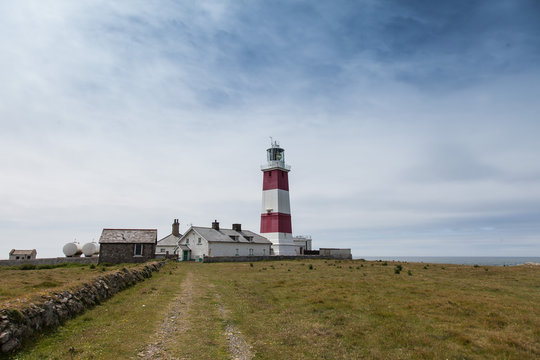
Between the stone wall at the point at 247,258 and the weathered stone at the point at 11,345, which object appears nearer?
the weathered stone at the point at 11,345

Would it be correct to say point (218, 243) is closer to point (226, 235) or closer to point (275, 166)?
point (226, 235)

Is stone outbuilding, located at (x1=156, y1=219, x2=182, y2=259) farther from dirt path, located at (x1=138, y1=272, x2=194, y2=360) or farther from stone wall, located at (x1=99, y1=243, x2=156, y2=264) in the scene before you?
dirt path, located at (x1=138, y1=272, x2=194, y2=360)

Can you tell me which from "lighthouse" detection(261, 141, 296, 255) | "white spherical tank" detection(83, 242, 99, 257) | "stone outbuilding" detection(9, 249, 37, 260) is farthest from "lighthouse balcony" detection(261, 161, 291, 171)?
"stone outbuilding" detection(9, 249, 37, 260)

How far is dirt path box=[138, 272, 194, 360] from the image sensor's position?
991cm

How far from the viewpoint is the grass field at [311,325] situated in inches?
413

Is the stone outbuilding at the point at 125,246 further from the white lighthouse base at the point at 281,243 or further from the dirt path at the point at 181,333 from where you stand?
the dirt path at the point at 181,333

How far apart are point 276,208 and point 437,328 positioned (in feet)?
171

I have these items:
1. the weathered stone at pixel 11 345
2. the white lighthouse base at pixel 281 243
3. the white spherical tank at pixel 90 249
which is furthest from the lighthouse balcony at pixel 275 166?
the weathered stone at pixel 11 345

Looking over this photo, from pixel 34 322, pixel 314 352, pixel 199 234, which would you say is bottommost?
pixel 314 352

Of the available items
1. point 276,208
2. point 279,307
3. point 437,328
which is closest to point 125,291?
point 279,307

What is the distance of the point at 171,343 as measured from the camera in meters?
10.9

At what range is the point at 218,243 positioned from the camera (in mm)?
60094

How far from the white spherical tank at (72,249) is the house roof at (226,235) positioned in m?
22.3

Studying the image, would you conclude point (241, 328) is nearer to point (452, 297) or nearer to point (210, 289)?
point (210, 289)
